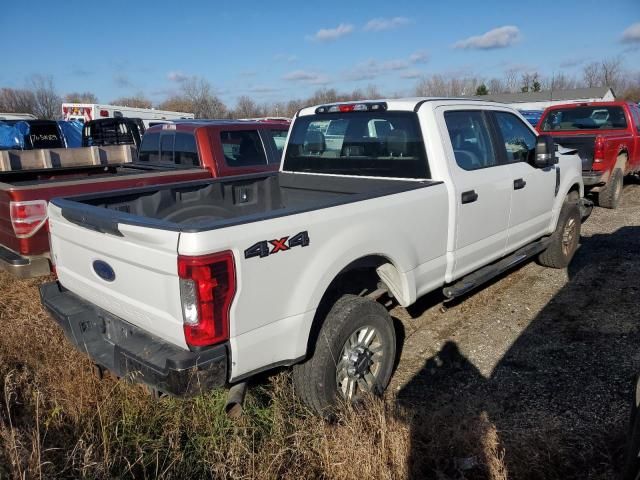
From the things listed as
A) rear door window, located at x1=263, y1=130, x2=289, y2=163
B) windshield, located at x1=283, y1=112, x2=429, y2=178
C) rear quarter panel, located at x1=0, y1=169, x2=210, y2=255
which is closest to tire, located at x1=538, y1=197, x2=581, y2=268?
windshield, located at x1=283, y1=112, x2=429, y2=178

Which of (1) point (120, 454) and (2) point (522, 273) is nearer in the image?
(1) point (120, 454)

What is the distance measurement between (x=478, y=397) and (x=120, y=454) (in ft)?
7.67

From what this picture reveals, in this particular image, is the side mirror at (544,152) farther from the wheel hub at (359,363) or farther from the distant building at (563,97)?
the distant building at (563,97)

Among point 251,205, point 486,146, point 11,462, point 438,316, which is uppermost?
point 486,146

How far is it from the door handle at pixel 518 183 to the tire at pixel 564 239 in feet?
4.32

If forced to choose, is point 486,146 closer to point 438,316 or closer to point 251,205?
point 438,316

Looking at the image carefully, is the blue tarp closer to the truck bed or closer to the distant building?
the truck bed

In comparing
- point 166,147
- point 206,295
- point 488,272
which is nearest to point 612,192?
point 488,272

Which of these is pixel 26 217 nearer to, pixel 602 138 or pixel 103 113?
pixel 602 138

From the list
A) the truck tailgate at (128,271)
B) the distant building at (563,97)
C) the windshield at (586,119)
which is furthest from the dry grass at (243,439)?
the distant building at (563,97)

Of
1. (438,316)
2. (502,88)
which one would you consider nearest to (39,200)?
(438,316)

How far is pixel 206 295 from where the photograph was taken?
7.50 feet

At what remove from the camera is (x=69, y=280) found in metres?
3.25

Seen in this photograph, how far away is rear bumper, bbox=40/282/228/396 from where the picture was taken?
7.76 ft
